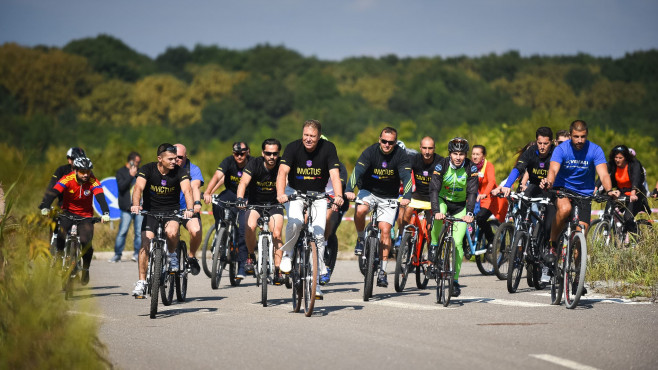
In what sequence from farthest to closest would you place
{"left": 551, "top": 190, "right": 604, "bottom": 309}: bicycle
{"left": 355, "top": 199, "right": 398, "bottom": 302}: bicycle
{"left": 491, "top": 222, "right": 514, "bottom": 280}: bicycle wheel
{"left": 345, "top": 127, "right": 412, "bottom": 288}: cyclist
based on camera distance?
{"left": 491, "top": 222, "right": 514, "bottom": 280}: bicycle wheel < {"left": 345, "top": 127, "right": 412, "bottom": 288}: cyclist < {"left": 355, "top": 199, "right": 398, "bottom": 302}: bicycle < {"left": 551, "top": 190, "right": 604, "bottom": 309}: bicycle

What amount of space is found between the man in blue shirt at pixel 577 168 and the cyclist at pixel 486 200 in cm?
383

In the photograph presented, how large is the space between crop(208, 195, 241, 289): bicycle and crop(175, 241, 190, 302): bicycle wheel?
1.61 metres

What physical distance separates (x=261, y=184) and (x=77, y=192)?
247cm

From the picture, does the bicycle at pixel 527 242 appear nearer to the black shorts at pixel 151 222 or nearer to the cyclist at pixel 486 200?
the cyclist at pixel 486 200

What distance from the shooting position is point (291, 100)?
348 feet

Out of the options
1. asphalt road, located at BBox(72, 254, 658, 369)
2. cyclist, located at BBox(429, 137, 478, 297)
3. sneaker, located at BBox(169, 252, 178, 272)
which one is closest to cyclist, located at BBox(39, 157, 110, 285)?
asphalt road, located at BBox(72, 254, 658, 369)

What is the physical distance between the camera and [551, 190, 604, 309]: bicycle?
11.2 m

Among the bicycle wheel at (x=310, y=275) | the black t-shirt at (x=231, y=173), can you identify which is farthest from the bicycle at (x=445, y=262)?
the black t-shirt at (x=231, y=173)

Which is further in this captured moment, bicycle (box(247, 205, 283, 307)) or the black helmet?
the black helmet

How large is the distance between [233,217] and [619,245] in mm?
5683

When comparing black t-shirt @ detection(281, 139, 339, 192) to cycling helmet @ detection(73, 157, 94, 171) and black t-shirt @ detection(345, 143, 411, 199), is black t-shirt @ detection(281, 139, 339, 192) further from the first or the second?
cycling helmet @ detection(73, 157, 94, 171)

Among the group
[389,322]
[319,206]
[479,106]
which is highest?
[479,106]

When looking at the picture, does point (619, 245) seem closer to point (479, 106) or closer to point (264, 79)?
point (479, 106)

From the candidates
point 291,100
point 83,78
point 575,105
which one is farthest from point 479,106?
point 83,78
